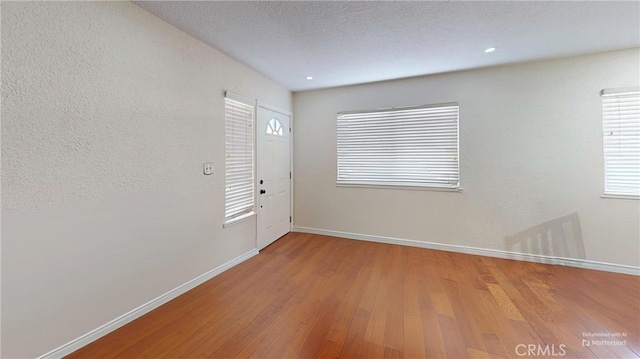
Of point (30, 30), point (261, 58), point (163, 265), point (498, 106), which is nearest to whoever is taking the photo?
point (30, 30)

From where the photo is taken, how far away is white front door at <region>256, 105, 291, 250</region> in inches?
141

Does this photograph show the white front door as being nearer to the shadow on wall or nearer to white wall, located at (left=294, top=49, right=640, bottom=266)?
white wall, located at (left=294, top=49, right=640, bottom=266)

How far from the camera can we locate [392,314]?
6.77 feet

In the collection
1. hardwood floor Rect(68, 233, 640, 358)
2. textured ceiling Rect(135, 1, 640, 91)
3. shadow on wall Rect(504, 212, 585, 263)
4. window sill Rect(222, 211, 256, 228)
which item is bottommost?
hardwood floor Rect(68, 233, 640, 358)

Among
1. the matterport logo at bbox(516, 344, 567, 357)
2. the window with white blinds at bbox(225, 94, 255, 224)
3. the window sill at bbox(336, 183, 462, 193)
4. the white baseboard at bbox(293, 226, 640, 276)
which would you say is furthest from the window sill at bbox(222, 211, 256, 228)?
the matterport logo at bbox(516, 344, 567, 357)

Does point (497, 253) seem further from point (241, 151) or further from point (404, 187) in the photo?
point (241, 151)

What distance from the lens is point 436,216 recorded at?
3605 millimetres

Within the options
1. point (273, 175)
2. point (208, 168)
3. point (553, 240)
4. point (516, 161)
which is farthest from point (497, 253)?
point (208, 168)

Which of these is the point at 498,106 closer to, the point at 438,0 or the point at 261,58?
the point at 438,0

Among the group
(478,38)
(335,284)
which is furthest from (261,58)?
(335,284)

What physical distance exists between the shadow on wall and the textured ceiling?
7.00 ft

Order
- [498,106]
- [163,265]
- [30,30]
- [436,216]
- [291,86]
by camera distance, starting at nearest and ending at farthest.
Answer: [30,30], [163,265], [498,106], [436,216], [291,86]

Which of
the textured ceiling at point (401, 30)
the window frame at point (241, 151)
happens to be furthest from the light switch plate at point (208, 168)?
the textured ceiling at point (401, 30)

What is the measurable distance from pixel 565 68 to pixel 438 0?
2394mm
